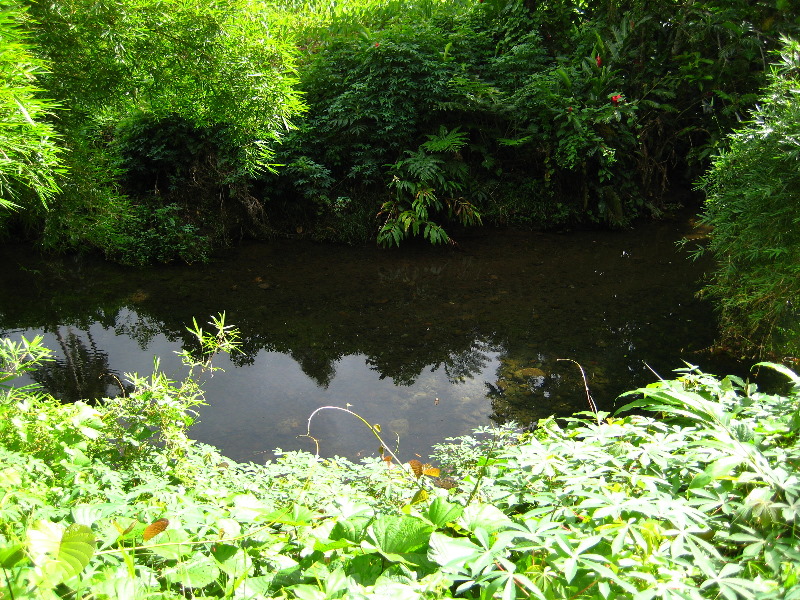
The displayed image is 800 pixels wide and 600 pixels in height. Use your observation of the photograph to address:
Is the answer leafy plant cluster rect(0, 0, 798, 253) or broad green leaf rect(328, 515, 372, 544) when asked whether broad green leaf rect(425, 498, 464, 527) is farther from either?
leafy plant cluster rect(0, 0, 798, 253)

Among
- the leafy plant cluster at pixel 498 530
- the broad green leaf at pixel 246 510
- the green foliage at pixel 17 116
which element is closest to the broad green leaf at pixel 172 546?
the leafy plant cluster at pixel 498 530

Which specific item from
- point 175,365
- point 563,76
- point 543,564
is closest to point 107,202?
point 175,365

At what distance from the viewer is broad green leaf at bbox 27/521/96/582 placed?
964mm

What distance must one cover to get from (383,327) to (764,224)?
3.17 m

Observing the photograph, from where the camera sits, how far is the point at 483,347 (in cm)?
483

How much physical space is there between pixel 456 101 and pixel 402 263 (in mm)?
2313

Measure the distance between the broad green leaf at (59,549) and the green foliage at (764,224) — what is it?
13.2 feet

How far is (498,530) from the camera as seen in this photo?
1312mm

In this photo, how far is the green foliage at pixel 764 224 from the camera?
3.52 meters

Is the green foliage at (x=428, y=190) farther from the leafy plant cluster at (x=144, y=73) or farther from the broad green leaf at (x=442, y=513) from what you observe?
the broad green leaf at (x=442, y=513)

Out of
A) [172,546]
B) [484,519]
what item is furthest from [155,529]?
[484,519]

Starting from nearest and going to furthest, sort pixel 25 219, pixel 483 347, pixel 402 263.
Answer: pixel 483 347 → pixel 25 219 → pixel 402 263

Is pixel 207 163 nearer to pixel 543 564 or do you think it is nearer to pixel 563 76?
pixel 563 76

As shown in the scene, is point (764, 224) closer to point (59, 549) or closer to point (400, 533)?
point (400, 533)
